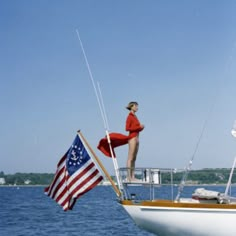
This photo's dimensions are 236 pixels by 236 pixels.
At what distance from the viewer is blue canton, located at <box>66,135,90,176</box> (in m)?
14.4

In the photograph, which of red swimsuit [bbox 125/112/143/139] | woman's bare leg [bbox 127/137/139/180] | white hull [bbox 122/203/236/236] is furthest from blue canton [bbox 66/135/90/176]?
white hull [bbox 122/203/236/236]

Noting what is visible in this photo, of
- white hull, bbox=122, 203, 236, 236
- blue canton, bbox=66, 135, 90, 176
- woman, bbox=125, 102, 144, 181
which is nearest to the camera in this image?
white hull, bbox=122, 203, 236, 236

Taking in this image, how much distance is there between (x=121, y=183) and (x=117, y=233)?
45.7 ft

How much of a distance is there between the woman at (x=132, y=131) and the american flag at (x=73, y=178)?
85 cm

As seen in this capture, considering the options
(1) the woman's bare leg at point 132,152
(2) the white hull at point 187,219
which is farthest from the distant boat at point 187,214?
(1) the woman's bare leg at point 132,152

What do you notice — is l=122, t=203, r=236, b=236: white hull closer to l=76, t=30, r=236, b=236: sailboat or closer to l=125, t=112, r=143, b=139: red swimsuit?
l=76, t=30, r=236, b=236: sailboat

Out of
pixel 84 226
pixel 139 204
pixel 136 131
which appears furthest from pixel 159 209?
pixel 84 226

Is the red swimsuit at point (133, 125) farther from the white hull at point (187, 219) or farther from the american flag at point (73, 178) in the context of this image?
the white hull at point (187, 219)

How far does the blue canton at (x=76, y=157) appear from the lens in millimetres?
14352

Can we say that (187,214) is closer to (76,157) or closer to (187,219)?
(187,219)

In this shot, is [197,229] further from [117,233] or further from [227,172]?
[117,233]

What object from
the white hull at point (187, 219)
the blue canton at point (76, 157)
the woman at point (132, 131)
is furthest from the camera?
the blue canton at point (76, 157)

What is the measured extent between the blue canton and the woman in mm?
1103

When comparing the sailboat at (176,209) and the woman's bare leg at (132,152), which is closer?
the sailboat at (176,209)
